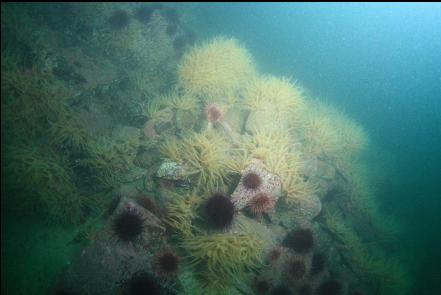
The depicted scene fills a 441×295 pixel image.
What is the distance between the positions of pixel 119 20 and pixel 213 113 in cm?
560

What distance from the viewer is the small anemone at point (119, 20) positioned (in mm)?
9781

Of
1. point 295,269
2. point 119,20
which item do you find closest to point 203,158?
point 295,269

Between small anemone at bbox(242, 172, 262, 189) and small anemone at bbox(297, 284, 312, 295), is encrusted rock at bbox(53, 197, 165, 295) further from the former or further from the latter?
small anemone at bbox(297, 284, 312, 295)

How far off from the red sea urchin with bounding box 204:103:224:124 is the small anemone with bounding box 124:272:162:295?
12.7 feet

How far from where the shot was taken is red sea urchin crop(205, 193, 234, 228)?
5.05 metres

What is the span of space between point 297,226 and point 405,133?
23.1 meters

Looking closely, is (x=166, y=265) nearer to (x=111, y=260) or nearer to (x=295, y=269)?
(x=111, y=260)

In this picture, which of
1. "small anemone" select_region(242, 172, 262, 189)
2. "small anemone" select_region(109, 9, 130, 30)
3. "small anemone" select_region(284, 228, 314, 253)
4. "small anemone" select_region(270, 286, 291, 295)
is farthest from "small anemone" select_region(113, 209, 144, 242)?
"small anemone" select_region(109, 9, 130, 30)

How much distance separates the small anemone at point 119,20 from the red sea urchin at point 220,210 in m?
7.73

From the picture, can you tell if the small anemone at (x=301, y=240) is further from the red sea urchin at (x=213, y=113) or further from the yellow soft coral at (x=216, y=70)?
the yellow soft coral at (x=216, y=70)

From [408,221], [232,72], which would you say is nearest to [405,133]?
[408,221]

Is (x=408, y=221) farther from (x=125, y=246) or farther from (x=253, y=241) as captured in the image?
(x=125, y=246)

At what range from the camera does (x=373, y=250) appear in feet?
28.5

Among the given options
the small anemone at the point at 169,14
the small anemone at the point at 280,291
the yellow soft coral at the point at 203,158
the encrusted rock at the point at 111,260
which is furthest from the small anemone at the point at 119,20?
the small anemone at the point at 280,291
